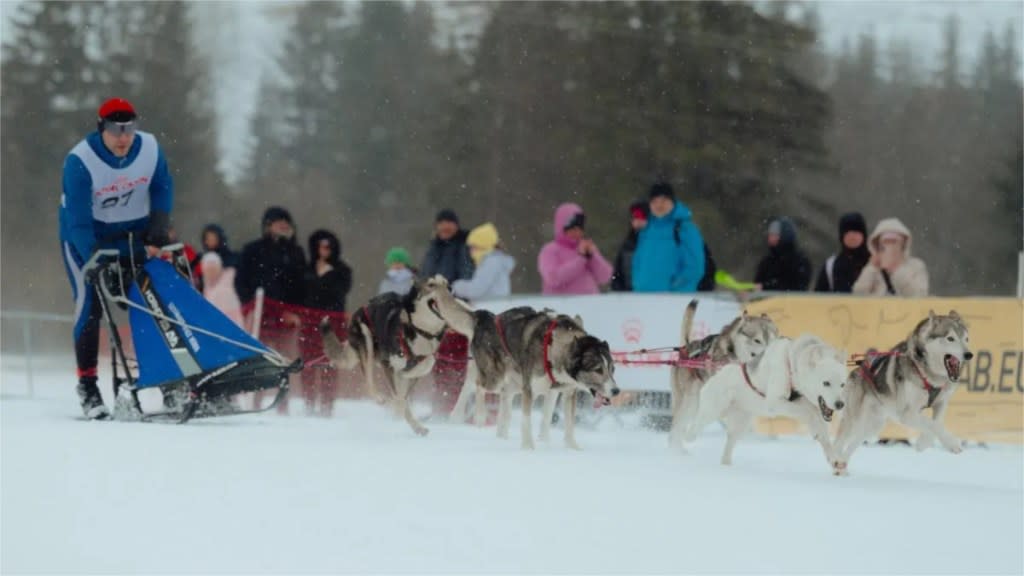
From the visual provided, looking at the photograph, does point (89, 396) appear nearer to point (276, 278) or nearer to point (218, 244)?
point (276, 278)

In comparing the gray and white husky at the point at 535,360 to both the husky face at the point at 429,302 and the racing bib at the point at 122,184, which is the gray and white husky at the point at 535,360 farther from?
the racing bib at the point at 122,184

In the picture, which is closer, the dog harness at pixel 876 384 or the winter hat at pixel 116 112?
the dog harness at pixel 876 384

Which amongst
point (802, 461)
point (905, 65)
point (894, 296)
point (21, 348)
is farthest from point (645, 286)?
point (905, 65)

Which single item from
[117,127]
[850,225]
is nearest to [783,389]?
[117,127]

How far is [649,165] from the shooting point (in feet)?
99.3

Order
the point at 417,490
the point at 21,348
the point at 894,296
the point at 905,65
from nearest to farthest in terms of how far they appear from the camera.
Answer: the point at 417,490, the point at 894,296, the point at 21,348, the point at 905,65

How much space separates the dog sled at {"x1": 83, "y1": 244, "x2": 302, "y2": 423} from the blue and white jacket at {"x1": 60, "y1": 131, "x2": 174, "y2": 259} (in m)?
0.13

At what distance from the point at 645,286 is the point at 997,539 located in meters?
5.49

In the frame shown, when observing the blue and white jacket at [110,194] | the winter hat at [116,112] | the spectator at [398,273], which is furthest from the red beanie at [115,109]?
the spectator at [398,273]

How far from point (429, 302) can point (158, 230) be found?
1.58 meters

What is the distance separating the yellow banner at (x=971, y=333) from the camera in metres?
10.9

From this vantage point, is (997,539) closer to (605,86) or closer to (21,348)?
(21,348)

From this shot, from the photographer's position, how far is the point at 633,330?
11.1m

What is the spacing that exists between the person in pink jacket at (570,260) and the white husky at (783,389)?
3859 mm
